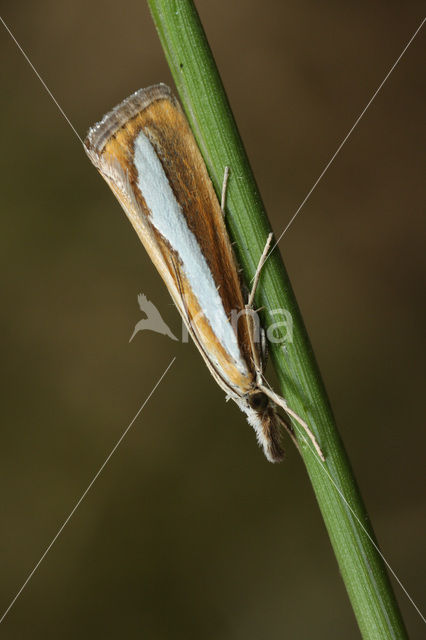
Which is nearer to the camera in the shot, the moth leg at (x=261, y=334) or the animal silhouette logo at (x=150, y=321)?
the moth leg at (x=261, y=334)

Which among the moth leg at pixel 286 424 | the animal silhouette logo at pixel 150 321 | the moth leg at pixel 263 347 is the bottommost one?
the moth leg at pixel 286 424

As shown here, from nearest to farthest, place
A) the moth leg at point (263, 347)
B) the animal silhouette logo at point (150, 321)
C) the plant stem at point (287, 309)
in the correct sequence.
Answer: the plant stem at point (287, 309) → the moth leg at point (263, 347) → the animal silhouette logo at point (150, 321)

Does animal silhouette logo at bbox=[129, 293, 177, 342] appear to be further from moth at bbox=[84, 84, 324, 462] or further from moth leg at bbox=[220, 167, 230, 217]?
moth leg at bbox=[220, 167, 230, 217]

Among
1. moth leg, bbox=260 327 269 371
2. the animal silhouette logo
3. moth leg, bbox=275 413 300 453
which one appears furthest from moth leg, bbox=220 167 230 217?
the animal silhouette logo

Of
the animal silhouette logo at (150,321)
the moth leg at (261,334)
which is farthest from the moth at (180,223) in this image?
the animal silhouette logo at (150,321)

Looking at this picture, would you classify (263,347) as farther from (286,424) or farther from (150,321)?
(150,321)

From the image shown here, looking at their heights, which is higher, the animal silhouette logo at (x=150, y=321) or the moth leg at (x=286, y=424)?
the animal silhouette logo at (x=150, y=321)

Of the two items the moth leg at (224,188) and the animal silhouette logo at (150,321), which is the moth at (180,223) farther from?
the animal silhouette logo at (150,321)

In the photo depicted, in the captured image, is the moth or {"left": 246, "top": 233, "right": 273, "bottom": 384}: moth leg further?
the moth
